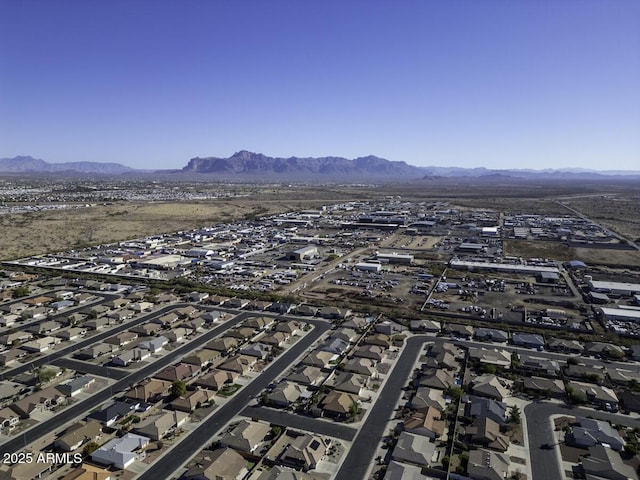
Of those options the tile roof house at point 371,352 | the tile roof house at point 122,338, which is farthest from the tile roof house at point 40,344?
the tile roof house at point 371,352

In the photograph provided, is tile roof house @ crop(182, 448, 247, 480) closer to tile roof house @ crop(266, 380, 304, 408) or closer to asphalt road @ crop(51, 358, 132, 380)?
tile roof house @ crop(266, 380, 304, 408)

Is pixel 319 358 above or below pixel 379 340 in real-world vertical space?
below

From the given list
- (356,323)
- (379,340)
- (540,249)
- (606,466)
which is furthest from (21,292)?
(540,249)

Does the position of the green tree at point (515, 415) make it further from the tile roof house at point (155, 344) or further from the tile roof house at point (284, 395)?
the tile roof house at point (155, 344)

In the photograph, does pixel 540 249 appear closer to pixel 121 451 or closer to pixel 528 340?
pixel 528 340

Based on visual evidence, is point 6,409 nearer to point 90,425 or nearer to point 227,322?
point 90,425

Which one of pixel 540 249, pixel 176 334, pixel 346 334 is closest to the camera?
pixel 176 334
